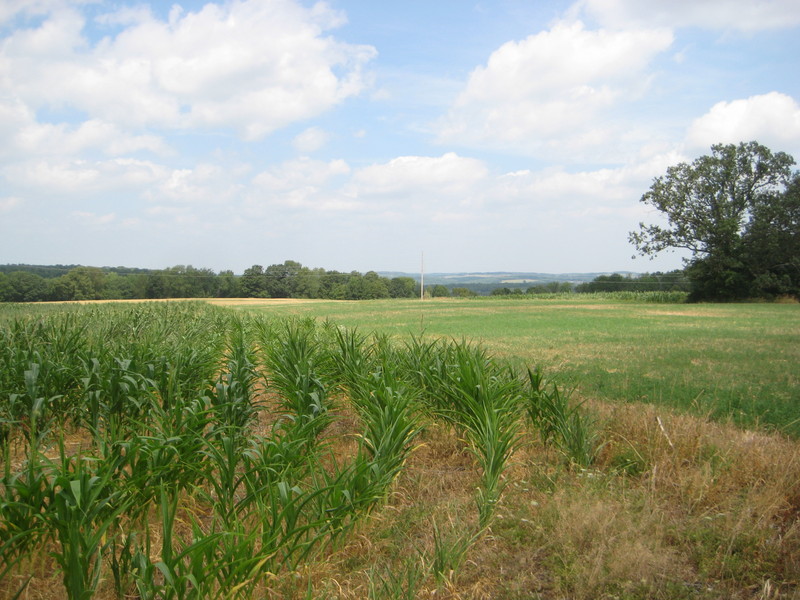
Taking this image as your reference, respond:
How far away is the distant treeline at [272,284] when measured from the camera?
40938mm

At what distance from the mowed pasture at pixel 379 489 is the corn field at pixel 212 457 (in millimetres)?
A: 20

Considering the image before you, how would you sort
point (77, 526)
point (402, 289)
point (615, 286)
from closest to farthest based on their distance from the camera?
1. point (77, 526)
2. point (615, 286)
3. point (402, 289)

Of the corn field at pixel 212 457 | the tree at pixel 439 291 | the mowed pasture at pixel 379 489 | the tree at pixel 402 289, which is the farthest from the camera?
the tree at pixel 439 291

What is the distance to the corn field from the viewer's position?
2.47 m

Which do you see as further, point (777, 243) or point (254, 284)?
point (254, 284)

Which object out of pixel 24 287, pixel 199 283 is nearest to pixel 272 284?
pixel 199 283

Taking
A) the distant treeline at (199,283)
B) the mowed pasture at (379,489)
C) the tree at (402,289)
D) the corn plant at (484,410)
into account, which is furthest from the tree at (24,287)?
the corn plant at (484,410)

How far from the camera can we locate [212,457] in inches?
128

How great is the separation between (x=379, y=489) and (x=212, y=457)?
995mm

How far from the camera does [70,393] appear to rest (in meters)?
4.89

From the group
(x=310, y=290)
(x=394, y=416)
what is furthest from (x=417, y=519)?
(x=310, y=290)

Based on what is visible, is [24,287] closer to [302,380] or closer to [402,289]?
[302,380]

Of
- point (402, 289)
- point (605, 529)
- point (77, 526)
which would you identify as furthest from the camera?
point (402, 289)

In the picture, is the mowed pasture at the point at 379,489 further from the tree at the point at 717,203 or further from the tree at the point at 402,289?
the tree at the point at 402,289
